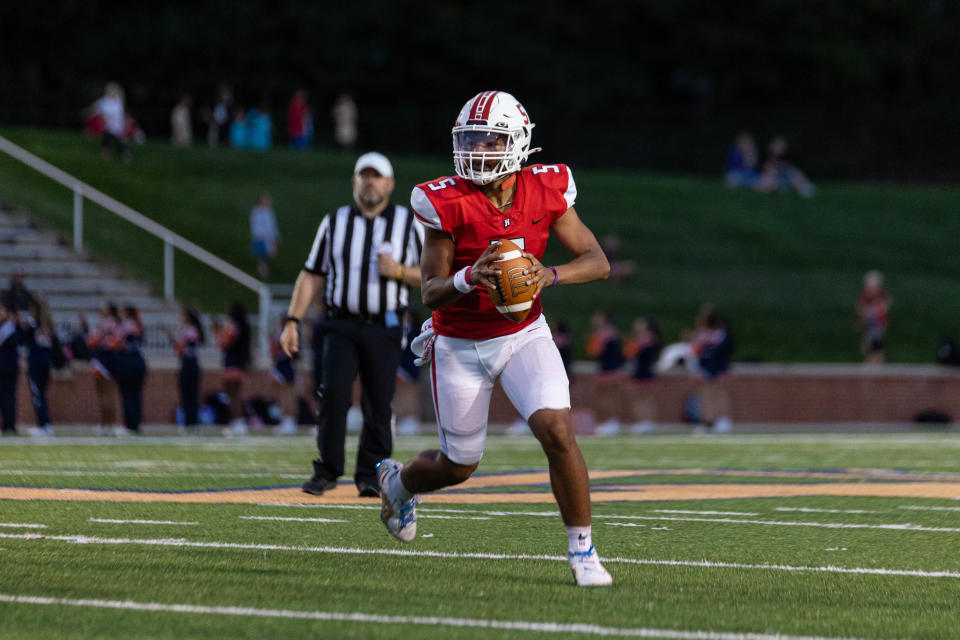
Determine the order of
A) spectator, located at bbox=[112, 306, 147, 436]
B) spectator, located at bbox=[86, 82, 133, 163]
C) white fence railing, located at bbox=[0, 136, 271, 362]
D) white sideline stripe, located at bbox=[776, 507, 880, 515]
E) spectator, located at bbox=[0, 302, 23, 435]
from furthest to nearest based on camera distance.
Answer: spectator, located at bbox=[86, 82, 133, 163], white fence railing, located at bbox=[0, 136, 271, 362], spectator, located at bbox=[112, 306, 147, 436], spectator, located at bbox=[0, 302, 23, 435], white sideline stripe, located at bbox=[776, 507, 880, 515]

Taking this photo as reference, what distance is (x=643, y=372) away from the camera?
68.8 feet

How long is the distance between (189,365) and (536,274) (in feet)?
43.9

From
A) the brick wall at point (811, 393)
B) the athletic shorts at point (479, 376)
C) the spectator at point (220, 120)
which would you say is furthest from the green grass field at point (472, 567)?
the spectator at point (220, 120)

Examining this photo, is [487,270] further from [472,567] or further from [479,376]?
[472,567]

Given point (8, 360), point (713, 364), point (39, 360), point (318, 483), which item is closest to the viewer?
point (318, 483)

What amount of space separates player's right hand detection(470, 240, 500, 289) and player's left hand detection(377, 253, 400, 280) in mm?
3113

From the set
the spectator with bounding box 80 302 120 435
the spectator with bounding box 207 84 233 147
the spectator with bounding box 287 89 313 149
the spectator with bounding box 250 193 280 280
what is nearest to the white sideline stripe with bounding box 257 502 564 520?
the spectator with bounding box 80 302 120 435

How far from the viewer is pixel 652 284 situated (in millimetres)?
→ 29219

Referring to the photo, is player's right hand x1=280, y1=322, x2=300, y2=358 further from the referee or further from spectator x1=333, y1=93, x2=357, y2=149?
Answer: spectator x1=333, y1=93, x2=357, y2=149

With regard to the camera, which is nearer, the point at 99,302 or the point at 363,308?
the point at 363,308

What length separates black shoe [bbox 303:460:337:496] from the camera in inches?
361

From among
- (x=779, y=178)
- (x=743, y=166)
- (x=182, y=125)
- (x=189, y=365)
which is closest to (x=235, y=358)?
(x=189, y=365)

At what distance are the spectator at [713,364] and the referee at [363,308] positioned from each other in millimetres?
11880

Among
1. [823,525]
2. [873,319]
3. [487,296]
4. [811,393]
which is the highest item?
[487,296]
